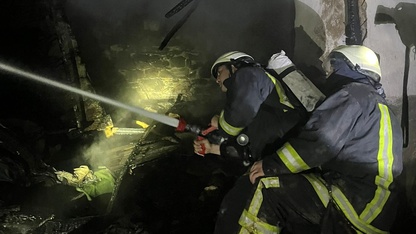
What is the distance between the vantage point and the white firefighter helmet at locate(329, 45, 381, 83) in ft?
11.1

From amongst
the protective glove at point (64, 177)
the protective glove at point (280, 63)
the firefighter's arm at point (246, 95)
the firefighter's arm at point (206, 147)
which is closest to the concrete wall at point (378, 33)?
the protective glove at point (280, 63)

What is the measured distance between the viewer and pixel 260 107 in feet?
13.0

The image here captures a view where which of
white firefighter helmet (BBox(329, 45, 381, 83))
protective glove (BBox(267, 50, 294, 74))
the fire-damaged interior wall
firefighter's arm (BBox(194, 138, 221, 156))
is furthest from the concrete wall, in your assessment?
A: firefighter's arm (BBox(194, 138, 221, 156))

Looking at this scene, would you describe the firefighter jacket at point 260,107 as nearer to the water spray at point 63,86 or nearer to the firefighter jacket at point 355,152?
the firefighter jacket at point 355,152

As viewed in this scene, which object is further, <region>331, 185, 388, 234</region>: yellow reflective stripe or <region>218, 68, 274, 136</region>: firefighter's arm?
<region>218, 68, 274, 136</region>: firefighter's arm

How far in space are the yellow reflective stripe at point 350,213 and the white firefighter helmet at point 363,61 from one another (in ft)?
3.90

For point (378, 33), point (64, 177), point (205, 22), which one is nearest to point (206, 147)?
point (64, 177)

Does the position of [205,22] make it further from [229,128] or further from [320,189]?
[320,189]

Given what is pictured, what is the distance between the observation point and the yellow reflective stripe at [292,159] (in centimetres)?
310

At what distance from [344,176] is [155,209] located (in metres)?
2.52

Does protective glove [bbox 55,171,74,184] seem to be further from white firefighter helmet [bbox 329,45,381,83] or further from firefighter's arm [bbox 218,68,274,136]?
white firefighter helmet [bbox 329,45,381,83]

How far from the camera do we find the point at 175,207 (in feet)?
15.2

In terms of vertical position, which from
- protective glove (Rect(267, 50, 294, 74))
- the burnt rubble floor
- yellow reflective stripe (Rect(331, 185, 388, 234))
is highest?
protective glove (Rect(267, 50, 294, 74))

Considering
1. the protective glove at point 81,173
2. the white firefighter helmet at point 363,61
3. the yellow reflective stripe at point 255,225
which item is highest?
the white firefighter helmet at point 363,61
